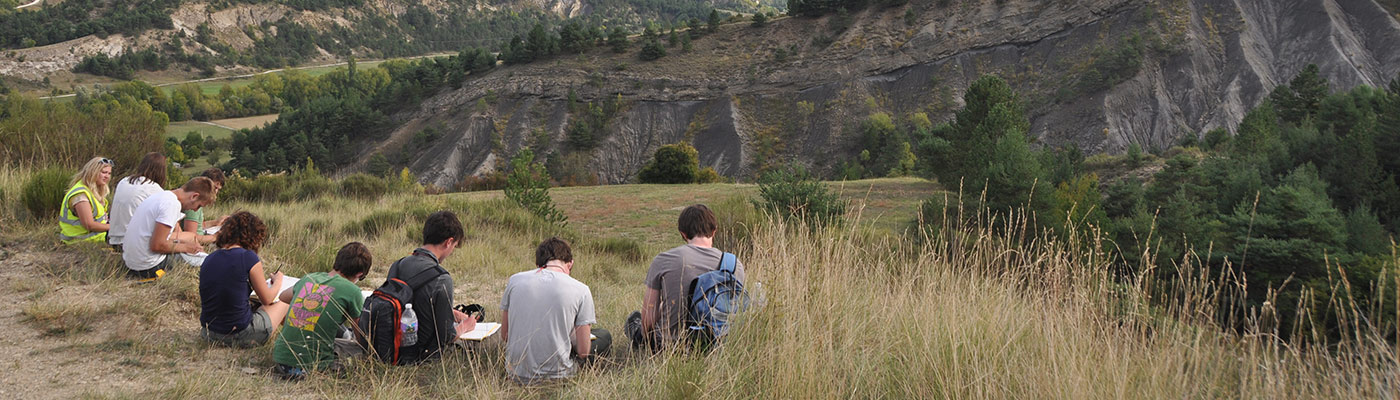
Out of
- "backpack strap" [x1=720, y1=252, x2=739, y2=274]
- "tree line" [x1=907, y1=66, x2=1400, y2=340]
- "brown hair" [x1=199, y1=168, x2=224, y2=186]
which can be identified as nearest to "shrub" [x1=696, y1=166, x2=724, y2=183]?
"tree line" [x1=907, y1=66, x2=1400, y2=340]

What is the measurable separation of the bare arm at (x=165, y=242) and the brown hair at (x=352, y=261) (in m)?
1.94

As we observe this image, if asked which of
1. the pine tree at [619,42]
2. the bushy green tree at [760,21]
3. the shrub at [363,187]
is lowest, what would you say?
the shrub at [363,187]

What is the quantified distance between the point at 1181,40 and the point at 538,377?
5925 centimetres

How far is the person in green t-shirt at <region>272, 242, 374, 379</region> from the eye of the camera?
4211 mm

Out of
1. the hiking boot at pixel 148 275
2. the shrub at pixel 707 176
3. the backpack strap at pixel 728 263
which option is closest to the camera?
the backpack strap at pixel 728 263

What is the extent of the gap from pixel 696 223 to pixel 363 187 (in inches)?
471

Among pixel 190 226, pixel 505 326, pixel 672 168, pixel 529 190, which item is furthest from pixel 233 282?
A: pixel 672 168

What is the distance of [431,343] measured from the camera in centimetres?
451

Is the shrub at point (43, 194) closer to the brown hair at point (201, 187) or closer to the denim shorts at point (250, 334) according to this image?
the brown hair at point (201, 187)

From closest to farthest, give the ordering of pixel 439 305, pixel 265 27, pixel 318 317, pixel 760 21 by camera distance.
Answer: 1. pixel 318 317
2. pixel 439 305
3. pixel 760 21
4. pixel 265 27

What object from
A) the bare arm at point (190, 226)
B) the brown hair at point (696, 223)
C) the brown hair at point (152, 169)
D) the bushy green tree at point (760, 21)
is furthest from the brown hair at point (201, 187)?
the bushy green tree at point (760, 21)

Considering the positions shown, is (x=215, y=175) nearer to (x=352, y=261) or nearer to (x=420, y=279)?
(x=352, y=261)

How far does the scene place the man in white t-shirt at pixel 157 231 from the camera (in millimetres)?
5418

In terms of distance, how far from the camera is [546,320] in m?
4.09
